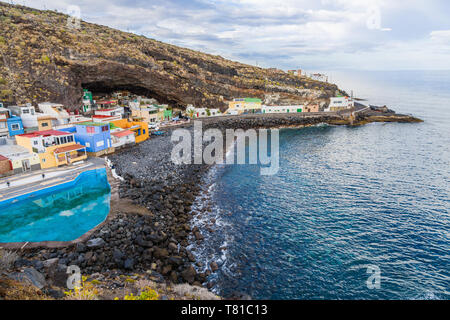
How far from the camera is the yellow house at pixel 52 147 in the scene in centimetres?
3300

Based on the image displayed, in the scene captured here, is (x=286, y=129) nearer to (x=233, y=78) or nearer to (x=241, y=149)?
(x=241, y=149)

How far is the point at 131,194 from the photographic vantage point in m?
27.2

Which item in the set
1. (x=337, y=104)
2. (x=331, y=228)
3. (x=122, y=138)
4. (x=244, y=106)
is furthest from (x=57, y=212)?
(x=337, y=104)

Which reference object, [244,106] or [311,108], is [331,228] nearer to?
[244,106]

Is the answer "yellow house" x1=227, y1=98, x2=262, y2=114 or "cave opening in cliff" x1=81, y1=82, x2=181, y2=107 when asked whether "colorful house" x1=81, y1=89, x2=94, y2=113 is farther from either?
"yellow house" x1=227, y1=98, x2=262, y2=114

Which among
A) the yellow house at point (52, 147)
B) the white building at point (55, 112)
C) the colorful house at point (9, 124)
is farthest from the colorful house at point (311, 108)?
the colorful house at point (9, 124)

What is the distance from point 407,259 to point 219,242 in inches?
612

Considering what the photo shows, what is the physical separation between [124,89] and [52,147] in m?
43.2

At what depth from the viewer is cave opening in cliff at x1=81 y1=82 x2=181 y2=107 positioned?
65400 mm

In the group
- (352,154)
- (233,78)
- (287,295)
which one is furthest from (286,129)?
(287,295)

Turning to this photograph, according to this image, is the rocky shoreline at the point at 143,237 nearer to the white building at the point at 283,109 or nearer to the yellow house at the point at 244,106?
the yellow house at the point at 244,106

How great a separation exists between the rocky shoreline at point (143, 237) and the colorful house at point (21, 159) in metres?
9.52

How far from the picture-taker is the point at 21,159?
31516 millimetres

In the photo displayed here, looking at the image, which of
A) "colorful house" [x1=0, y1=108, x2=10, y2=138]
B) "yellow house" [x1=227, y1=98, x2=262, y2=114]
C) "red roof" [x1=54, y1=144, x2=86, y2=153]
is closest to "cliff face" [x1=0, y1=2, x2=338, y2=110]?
"yellow house" [x1=227, y1=98, x2=262, y2=114]
